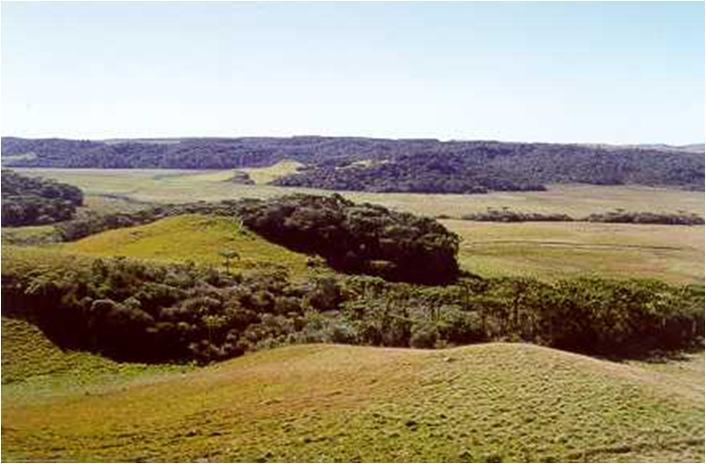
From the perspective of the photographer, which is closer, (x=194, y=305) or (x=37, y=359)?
(x=37, y=359)

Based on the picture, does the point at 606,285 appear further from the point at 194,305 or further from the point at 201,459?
the point at 201,459

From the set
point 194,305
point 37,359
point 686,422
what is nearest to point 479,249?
point 194,305

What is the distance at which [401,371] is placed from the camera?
122 feet

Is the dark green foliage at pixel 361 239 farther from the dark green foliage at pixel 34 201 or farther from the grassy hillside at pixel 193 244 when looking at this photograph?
the dark green foliage at pixel 34 201

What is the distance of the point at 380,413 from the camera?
32.2 m

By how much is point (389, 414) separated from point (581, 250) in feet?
270

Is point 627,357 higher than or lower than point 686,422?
lower

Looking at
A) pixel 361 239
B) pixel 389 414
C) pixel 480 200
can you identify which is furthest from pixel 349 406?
pixel 480 200

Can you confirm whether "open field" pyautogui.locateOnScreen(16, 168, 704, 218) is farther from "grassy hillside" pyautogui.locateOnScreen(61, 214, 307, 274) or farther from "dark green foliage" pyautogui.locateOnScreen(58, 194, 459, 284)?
"grassy hillside" pyautogui.locateOnScreen(61, 214, 307, 274)

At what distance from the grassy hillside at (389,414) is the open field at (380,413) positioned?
65mm

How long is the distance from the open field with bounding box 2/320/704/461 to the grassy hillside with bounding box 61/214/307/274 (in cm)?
3296

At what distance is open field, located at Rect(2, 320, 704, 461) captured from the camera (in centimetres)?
2873

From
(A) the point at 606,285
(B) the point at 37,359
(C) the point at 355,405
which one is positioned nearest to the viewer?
(C) the point at 355,405

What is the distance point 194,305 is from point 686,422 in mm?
32470
